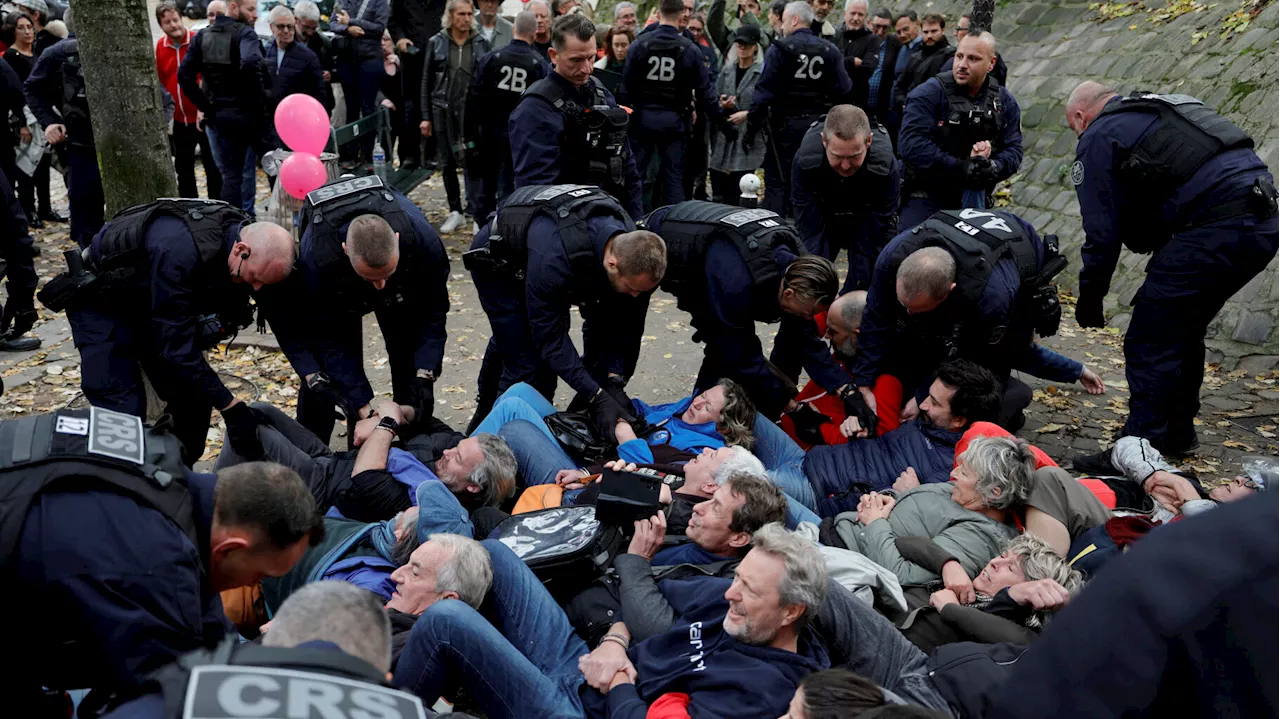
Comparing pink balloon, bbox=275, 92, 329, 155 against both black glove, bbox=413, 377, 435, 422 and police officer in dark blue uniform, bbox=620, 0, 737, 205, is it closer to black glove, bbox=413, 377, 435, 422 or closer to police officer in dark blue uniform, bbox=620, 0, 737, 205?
police officer in dark blue uniform, bbox=620, 0, 737, 205

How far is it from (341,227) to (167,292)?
2.46 feet

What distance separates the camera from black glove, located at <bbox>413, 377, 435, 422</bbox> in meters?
4.52

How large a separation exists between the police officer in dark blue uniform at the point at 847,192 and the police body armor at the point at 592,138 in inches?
42.0

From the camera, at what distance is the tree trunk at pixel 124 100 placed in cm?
480

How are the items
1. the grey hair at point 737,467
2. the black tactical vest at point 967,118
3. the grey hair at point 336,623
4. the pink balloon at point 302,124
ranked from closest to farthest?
the grey hair at point 336,623, the grey hair at point 737,467, the black tactical vest at point 967,118, the pink balloon at point 302,124

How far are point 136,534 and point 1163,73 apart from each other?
8.35 meters

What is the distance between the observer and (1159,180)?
4.81 m

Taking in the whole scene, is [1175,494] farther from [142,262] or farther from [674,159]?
[674,159]

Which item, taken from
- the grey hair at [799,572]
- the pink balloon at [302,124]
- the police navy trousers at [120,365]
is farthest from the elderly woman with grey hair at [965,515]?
the pink balloon at [302,124]

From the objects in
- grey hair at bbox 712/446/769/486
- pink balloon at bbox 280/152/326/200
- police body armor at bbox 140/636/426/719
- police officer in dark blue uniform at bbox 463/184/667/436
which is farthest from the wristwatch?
pink balloon at bbox 280/152/326/200

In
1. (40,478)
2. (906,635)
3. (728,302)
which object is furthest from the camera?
(728,302)

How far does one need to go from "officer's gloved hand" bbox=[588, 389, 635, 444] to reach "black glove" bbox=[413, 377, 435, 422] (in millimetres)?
739

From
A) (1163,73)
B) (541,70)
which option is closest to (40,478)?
(541,70)

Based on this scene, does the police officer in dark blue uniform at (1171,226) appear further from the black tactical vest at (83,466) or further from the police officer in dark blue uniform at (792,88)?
the black tactical vest at (83,466)
